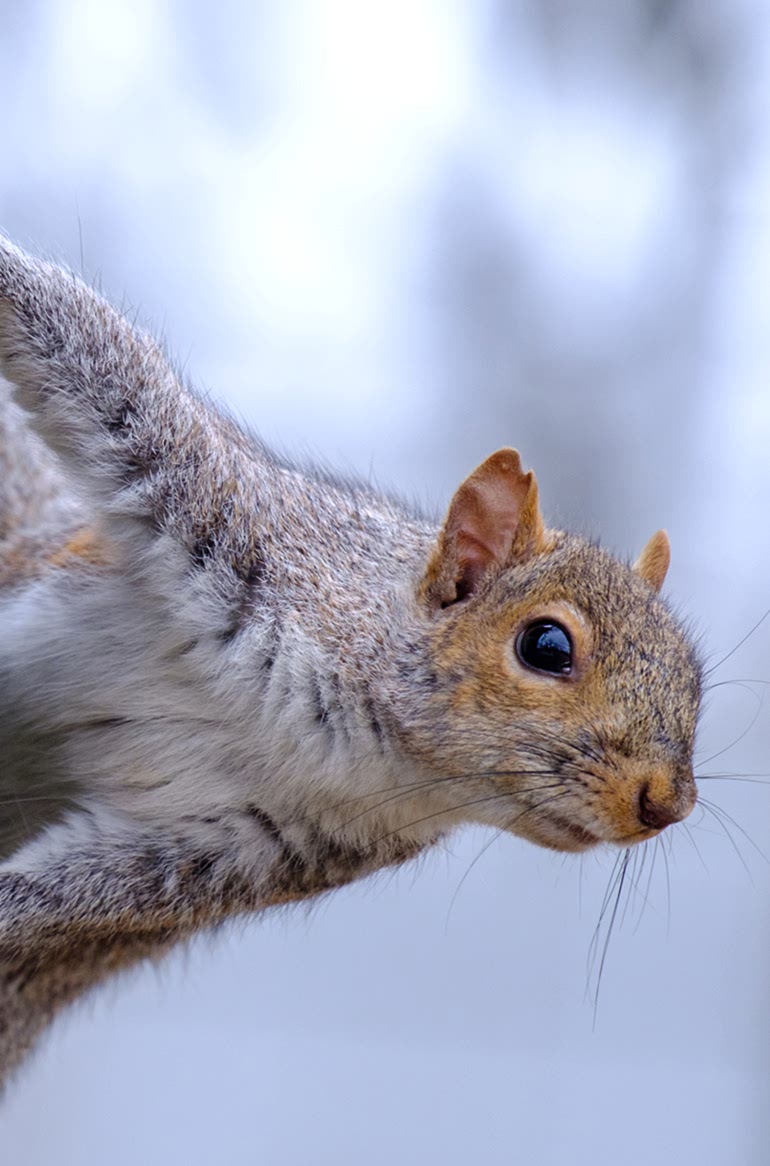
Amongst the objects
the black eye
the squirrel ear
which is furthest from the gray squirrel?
the squirrel ear

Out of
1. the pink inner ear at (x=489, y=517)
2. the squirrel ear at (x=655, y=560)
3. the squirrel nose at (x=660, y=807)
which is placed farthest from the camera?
the squirrel ear at (x=655, y=560)

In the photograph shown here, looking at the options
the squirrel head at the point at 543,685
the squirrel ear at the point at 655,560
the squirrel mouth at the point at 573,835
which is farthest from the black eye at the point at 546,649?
the squirrel ear at the point at 655,560

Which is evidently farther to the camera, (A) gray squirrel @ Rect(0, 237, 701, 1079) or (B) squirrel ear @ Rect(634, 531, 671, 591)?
(B) squirrel ear @ Rect(634, 531, 671, 591)

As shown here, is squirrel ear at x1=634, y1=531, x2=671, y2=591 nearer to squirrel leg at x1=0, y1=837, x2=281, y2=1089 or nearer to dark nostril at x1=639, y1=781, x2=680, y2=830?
dark nostril at x1=639, y1=781, x2=680, y2=830

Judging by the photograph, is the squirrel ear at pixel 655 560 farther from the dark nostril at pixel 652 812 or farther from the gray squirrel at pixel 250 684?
the dark nostril at pixel 652 812

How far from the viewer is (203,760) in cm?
128

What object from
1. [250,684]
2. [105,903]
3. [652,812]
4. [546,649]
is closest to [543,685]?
[546,649]

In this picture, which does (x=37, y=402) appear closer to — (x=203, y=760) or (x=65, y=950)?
(x=203, y=760)

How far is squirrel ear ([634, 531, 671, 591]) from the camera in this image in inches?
58.3

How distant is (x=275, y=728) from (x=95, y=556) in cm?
29

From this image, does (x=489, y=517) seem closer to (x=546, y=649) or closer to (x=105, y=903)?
(x=546, y=649)

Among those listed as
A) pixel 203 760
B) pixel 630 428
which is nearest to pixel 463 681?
pixel 203 760

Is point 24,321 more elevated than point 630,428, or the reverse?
point 630,428

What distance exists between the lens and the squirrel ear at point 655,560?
4.86ft
